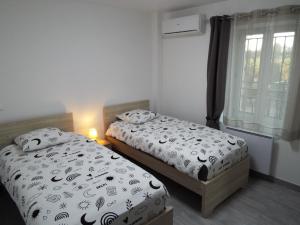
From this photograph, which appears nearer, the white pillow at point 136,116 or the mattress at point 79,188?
the mattress at point 79,188

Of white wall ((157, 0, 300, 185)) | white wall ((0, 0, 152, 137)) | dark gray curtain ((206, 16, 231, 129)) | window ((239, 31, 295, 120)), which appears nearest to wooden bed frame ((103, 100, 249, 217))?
white wall ((157, 0, 300, 185))

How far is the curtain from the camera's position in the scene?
2473mm

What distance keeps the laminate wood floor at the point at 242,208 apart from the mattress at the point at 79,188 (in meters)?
0.56

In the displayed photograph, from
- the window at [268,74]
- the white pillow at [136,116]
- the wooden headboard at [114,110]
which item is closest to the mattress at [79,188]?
the white pillow at [136,116]

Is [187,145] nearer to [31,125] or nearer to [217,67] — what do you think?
[217,67]

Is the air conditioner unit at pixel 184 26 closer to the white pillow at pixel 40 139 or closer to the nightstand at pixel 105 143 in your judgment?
the nightstand at pixel 105 143

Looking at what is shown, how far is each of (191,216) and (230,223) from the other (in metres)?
0.39

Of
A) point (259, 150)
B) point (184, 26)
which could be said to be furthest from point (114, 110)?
point (259, 150)

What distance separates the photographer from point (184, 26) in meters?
3.41

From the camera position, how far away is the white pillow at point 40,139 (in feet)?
7.94

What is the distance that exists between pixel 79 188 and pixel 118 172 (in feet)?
1.21

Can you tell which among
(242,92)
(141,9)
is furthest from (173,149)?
(141,9)

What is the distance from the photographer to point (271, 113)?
9.12 feet

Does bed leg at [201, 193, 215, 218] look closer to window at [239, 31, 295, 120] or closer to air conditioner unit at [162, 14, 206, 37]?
window at [239, 31, 295, 120]
